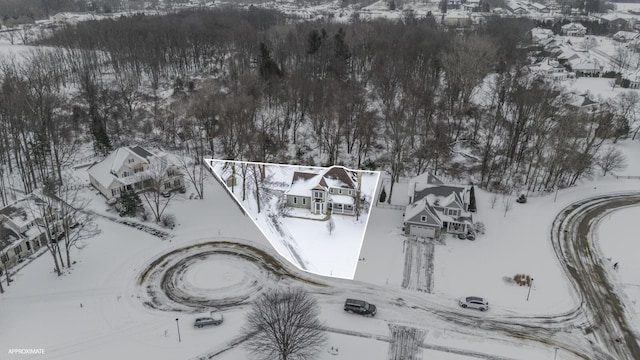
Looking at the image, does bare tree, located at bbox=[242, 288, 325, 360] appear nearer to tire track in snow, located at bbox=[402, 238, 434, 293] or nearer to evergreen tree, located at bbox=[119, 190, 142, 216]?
tire track in snow, located at bbox=[402, 238, 434, 293]

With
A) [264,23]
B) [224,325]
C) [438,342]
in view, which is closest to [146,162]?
[224,325]

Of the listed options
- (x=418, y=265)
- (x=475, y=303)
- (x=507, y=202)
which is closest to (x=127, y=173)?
(x=418, y=265)

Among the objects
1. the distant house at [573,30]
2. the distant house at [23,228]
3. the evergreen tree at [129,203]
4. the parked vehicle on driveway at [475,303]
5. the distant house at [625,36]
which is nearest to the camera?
the parked vehicle on driveway at [475,303]

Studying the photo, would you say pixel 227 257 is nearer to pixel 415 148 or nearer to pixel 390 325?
pixel 390 325

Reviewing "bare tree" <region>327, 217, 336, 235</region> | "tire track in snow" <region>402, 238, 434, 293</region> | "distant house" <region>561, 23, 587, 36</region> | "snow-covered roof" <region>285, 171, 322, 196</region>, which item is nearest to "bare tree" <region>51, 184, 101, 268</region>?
"tire track in snow" <region>402, 238, 434, 293</region>

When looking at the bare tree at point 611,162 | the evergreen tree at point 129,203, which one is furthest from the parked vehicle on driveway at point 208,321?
the bare tree at point 611,162

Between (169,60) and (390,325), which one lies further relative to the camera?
(169,60)

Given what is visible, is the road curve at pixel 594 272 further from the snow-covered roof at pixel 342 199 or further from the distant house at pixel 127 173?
the distant house at pixel 127 173
